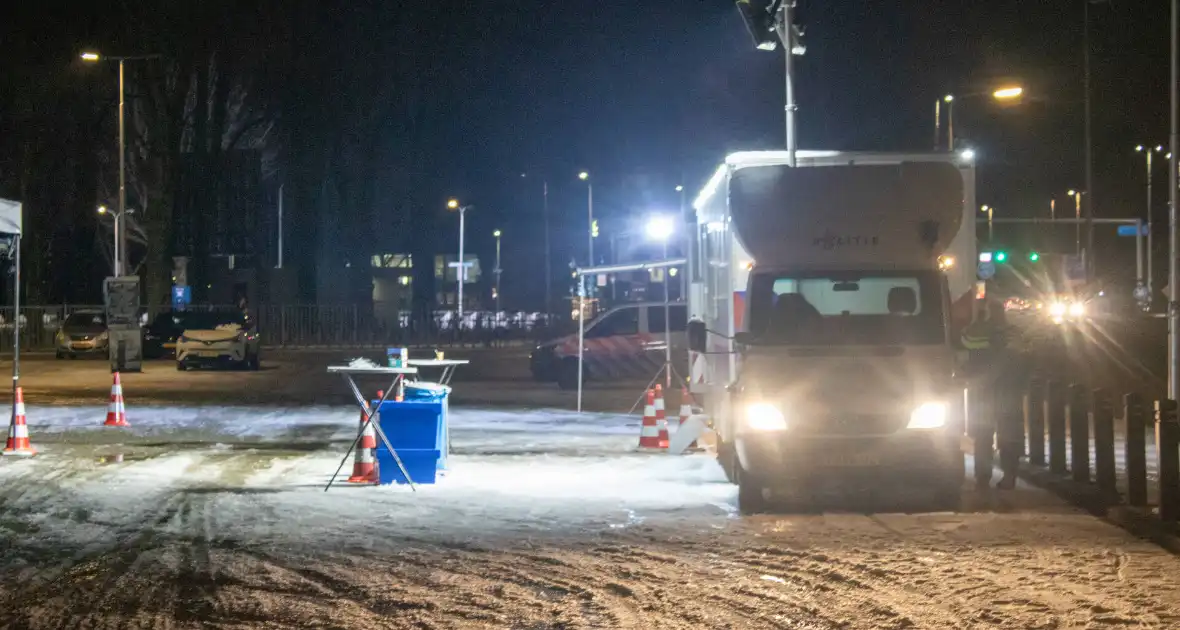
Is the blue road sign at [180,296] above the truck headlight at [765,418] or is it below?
above

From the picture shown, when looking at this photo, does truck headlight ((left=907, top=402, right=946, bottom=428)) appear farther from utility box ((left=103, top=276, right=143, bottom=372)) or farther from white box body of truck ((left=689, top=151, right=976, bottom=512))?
utility box ((left=103, top=276, right=143, bottom=372))

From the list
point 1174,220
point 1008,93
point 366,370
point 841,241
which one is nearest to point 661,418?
point 366,370

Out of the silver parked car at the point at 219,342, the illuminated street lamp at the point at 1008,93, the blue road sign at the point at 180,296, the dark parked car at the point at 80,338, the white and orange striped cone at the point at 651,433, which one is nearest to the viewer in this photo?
the white and orange striped cone at the point at 651,433

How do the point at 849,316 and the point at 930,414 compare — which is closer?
the point at 930,414

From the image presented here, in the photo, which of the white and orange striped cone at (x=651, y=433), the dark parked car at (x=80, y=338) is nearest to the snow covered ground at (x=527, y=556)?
the white and orange striped cone at (x=651, y=433)

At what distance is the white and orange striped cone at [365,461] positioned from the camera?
41.9 ft

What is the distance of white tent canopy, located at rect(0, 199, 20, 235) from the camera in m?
16.5

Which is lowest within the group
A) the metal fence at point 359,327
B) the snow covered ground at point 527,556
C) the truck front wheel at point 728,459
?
the snow covered ground at point 527,556

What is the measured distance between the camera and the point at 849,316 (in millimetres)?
11656

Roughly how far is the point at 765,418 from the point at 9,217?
1087 centimetres

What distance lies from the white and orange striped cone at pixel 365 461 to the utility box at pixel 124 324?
69.3ft

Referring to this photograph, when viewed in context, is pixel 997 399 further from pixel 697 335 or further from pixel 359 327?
pixel 359 327

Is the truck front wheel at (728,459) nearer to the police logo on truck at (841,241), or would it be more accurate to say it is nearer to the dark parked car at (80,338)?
the police logo on truck at (841,241)

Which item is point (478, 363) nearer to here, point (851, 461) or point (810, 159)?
point (810, 159)
